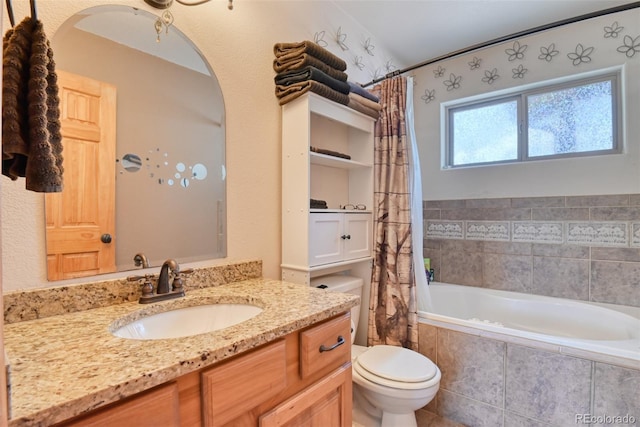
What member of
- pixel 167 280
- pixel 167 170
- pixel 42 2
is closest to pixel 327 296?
pixel 167 280

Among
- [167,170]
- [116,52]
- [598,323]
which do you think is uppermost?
[116,52]

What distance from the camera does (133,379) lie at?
557 mm

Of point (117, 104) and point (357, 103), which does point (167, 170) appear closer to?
point (117, 104)

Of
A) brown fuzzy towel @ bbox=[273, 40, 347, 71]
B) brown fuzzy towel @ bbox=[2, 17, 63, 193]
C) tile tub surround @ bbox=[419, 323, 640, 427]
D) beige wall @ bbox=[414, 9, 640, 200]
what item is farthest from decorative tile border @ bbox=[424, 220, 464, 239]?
brown fuzzy towel @ bbox=[2, 17, 63, 193]

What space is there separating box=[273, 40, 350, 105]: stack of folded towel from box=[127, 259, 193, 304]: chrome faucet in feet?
3.29

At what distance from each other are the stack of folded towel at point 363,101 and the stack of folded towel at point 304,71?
172mm

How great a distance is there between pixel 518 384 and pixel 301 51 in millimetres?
2018

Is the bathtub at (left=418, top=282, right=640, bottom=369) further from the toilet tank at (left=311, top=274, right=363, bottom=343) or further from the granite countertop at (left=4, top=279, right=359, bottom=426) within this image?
the granite countertop at (left=4, top=279, right=359, bottom=426)

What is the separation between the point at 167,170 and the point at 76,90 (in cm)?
37

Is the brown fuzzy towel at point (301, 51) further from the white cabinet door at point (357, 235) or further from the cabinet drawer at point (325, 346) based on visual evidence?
the cabinet drawer at point (325, 346)

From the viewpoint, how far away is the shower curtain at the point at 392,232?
1834mm

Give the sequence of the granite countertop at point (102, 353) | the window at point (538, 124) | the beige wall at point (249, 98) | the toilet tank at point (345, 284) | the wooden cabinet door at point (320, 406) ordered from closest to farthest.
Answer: the granite countertop at point (102, 353)
the wooden cabinet door at point (320, 406)
the beige wall at point (249, 98)
the toilet tank at point (345, 284)
the window at point (538, 124)

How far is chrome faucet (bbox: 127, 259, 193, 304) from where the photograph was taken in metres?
1.03

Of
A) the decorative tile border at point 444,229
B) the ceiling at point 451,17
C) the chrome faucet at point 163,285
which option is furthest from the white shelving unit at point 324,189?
the decorative tile border at point 444,229
